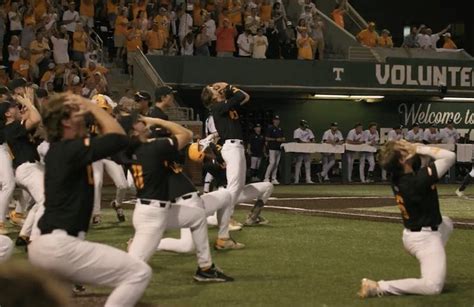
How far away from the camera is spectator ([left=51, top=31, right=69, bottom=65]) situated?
25.6 metres

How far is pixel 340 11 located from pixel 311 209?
59.0 feet

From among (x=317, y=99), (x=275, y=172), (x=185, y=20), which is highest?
(x=185, y=20)

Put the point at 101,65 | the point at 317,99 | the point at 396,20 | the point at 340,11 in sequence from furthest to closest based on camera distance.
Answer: the point at 396,20
the point at 340,11
the point at 317,99
the point at 101,65

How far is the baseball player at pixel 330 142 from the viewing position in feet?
99.3

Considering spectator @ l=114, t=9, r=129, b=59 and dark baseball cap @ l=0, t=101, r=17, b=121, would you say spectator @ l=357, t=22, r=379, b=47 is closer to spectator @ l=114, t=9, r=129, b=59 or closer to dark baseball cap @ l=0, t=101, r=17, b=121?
spectator @ l=114, t=9, r=129, b=59

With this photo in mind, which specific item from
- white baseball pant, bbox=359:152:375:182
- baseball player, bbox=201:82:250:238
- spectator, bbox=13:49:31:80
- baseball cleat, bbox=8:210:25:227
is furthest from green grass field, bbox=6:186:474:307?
white baseball pant, bbox=359:152:375:182

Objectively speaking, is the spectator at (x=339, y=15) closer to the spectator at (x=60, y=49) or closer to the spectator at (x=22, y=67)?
the spectator at (x=60, y=49)

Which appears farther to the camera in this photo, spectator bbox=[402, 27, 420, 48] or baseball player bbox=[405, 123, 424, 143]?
spectator bbox=[402, 27, 420, 48]

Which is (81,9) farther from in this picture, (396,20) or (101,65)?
(396,20)

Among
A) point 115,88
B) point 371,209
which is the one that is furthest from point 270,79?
point 371,209

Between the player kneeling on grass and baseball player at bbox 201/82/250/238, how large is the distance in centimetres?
422

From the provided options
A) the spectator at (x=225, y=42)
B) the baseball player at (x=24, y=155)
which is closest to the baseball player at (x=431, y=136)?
the spectator at (x=225, y=42)

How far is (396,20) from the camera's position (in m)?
42.2

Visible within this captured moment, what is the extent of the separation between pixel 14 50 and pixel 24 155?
1400cm
